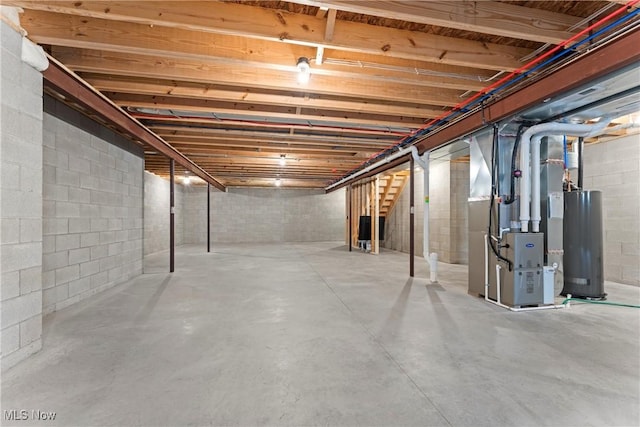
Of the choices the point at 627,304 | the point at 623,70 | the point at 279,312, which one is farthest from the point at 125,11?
the point at 627,304

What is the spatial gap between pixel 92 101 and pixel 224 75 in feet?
4.16

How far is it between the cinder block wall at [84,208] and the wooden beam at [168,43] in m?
1.30

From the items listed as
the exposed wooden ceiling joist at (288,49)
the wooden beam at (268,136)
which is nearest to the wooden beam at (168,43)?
the exposed wooden ceiling joist at (288,49)

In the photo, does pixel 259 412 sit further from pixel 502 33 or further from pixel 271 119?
pixel 271 119

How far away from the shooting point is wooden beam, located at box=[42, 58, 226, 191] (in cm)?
230

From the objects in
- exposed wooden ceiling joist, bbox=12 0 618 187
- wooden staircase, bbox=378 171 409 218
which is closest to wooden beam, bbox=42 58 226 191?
exposed wooden ceiling joist, bbox=12 0 618 187

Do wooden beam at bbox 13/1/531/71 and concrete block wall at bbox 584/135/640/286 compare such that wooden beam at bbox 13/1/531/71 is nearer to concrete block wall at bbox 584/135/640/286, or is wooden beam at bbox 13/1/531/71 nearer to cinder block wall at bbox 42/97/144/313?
cinder block wall at bbox 42/97/144/313

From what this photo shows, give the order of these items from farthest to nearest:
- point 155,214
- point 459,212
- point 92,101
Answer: point 155,214 → point 459,212 → point 92,101

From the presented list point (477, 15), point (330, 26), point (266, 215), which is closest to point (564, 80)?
point (477, 15)

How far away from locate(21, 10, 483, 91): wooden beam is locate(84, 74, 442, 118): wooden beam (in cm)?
61

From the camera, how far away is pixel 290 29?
2061mm

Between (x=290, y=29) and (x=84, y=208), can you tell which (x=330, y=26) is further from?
(x=84, y=208)

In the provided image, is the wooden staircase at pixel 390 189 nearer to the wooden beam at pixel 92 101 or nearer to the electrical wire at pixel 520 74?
the electrical wire at pixel 520 74

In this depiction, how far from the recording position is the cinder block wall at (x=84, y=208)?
3051mm
